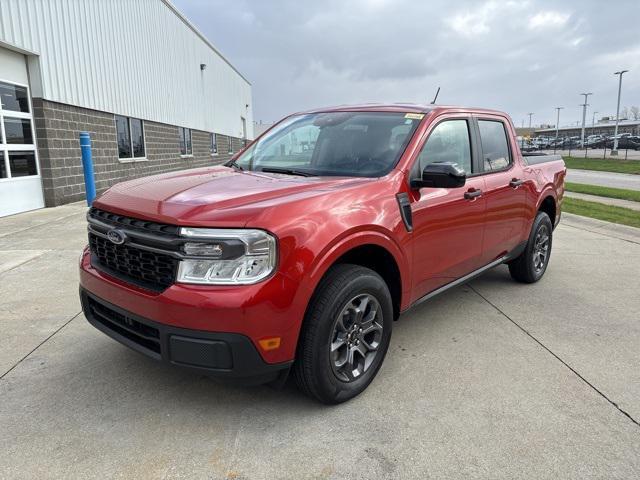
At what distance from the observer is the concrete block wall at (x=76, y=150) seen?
10.1 meters

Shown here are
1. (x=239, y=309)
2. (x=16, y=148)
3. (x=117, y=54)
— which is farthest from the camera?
(x=117, y=54)

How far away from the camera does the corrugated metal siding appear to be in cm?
989

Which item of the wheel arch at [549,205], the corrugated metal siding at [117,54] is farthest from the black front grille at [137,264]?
the corrugated metal siding at [117,54]

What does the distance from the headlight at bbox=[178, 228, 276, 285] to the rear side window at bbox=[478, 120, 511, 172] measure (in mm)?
2663

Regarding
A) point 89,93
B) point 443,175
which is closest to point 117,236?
point 443,175

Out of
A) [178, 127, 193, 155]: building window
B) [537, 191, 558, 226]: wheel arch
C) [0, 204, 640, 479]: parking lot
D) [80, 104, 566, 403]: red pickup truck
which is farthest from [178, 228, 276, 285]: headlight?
[178, 127, 193, 155]: building window

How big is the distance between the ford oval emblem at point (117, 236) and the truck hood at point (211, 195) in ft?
0.40

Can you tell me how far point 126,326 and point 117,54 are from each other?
1343 centimetres

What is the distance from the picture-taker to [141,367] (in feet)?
11.0

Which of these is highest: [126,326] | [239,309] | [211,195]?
[211,195]

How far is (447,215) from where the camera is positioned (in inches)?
142

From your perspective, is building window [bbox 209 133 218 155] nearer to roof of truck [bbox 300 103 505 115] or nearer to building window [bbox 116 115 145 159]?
building window [bbox 116 115 145 159]

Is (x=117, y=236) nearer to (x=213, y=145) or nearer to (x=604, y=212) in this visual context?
(x=604, y=212)

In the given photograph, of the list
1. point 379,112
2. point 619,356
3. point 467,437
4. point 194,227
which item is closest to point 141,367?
point 194,227
